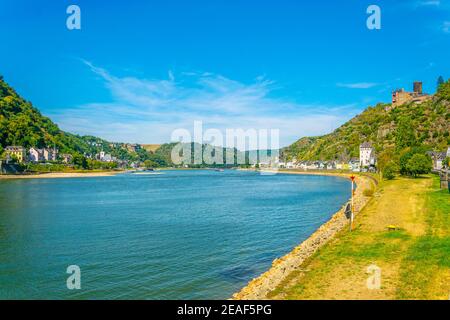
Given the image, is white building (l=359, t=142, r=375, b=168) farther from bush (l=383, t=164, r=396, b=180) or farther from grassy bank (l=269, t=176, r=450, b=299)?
grassy bank (l=269, t=176, r=450, b=299)

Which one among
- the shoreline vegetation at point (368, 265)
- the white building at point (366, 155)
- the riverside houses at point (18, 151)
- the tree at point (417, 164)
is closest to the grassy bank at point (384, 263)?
the shoreline vegetation at point (368, 265)

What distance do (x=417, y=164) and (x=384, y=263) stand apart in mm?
68249

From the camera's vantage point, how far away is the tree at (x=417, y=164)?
80000 mm

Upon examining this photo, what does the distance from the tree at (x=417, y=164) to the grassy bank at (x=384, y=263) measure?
50364mm

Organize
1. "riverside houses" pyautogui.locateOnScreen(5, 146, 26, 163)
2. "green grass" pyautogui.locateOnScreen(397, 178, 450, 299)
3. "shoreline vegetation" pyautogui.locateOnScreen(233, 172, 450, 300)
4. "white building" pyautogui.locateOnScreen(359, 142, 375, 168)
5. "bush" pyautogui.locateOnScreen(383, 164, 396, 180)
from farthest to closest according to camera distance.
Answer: "riverside houses" pyautogui.locateOnScreen(5, 146, 26, 163)
"white building" pyautogui.locateOnScreen(359, 142, 375, 168)
"bush" pyautogui.locateOnScreen(383, 164, 396, 180)
"shoreline vegetation" pyautogui.locateOnScreen(233, 172, 450, 300)
"green grass" pyautogui.locateOnScreen(397, 178, 450, 299)

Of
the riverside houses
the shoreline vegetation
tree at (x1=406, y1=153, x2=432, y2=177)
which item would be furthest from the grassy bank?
the riverside houses

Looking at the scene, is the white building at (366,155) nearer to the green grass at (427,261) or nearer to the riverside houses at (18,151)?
the green grass at (427,261)

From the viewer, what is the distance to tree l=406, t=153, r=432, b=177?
8000cm

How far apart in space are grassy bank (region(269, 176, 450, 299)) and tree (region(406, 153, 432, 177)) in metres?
50.4

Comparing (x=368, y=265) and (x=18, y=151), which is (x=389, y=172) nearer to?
(x=368, y=265)

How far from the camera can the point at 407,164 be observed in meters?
82.1

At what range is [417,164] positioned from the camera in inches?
3152
